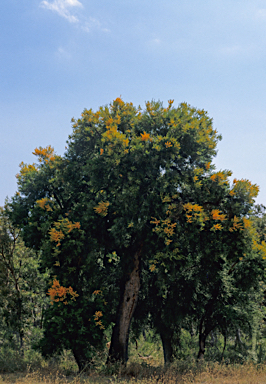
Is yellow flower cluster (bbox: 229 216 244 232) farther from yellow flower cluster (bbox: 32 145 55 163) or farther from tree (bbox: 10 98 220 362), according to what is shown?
yellow flower cluster (bbox: 32 145 55 163)

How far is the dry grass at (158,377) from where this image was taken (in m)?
9.86

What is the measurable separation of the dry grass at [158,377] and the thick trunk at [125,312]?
1.34m

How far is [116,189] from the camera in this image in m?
12.2

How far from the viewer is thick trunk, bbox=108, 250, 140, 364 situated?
13562 millimetres

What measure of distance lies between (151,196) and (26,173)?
6821mm

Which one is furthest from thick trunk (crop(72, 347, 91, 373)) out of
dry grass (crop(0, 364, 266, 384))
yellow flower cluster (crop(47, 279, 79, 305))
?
yellow flower cluster (crop(47, 279, 79, 305))

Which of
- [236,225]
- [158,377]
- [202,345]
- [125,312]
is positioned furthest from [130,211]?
[202,345]

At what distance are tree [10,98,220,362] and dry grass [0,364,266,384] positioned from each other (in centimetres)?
180

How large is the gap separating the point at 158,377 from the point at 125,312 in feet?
11.0

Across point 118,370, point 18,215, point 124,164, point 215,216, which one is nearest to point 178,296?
point 118,370

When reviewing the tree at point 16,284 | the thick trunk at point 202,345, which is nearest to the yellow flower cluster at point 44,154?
the tree at point 16,284

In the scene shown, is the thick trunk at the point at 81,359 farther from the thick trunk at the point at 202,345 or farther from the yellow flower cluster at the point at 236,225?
the yellow flower cluster at the point at 236,225

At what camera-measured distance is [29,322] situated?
1838 cm

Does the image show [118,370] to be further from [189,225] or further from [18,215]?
[18,215]
